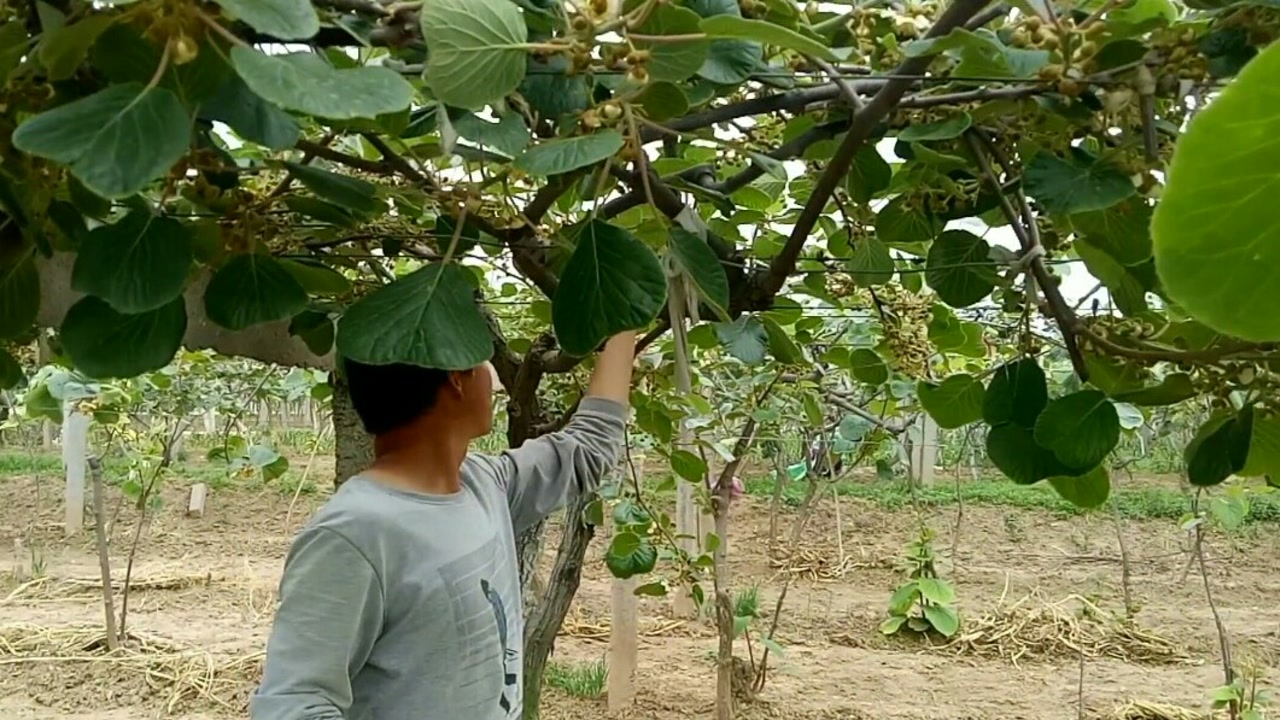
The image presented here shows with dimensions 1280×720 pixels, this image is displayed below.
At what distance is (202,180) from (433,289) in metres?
0.14

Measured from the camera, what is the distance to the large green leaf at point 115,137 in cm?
38

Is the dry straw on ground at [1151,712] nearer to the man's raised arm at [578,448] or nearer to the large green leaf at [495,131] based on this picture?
the man's raised arm at [578,448]

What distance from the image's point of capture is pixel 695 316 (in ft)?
2.38

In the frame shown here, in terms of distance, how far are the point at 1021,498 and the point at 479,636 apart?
7702mm

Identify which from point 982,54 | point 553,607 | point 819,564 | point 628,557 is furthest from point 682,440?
point 819,564

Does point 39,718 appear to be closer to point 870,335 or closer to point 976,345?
point 870,335

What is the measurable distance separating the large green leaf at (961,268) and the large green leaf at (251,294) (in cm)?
48

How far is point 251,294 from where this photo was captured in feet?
2.03

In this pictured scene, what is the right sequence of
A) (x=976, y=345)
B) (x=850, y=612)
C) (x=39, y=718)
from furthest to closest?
(x=850, y=612)
(x=39, y=718)
(x=976, y=345)

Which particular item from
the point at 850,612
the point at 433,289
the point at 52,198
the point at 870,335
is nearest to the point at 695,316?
the point at 433,289

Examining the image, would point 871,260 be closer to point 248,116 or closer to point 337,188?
point 337,188

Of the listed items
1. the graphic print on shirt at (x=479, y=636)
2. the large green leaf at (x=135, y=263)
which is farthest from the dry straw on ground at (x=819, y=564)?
the large green leaf at (x=135, y=263)

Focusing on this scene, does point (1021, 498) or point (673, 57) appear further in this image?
point (1021, 498)

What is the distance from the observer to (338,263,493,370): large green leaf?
535 mm
